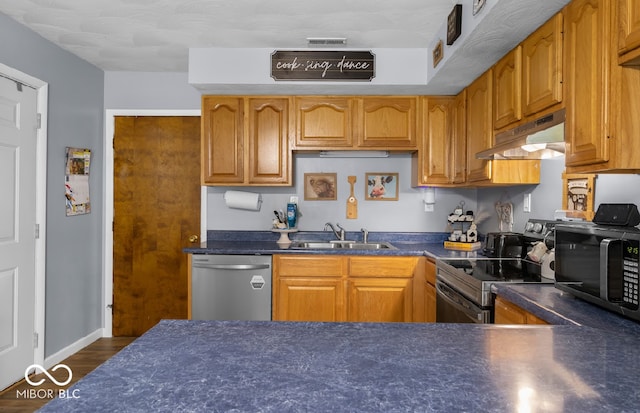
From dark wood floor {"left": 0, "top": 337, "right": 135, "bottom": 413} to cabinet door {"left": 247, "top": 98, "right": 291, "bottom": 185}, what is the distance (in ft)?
5.92

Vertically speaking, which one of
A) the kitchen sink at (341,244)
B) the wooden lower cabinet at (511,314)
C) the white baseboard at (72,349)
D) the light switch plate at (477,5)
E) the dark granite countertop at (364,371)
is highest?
the light switch plate at (477,5)

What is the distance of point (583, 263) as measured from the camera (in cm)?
164

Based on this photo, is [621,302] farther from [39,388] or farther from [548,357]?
[39,388]

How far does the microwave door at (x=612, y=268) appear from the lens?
4.73 feet

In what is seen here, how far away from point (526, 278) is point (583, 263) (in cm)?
53

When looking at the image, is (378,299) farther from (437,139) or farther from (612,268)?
(612,268)

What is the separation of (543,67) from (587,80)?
0.38 meters

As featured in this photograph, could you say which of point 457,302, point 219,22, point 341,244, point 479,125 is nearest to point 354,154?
point 341,244

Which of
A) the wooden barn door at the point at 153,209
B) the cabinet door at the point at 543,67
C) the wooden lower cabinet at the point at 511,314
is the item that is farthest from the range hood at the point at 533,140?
the wooden barn door at the point at 153,209

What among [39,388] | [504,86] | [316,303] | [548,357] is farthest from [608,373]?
[39,388]

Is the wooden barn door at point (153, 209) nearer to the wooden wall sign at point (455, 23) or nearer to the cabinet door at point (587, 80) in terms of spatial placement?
the wooden wall sign at point (455, 23)

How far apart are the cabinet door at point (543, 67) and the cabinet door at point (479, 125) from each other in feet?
1.60

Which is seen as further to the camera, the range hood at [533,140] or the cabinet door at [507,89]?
the cabinet door at [507,89]

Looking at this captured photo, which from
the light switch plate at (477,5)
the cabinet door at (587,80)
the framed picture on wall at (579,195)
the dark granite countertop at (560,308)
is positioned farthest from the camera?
the framed picture on wall at (579,195)
